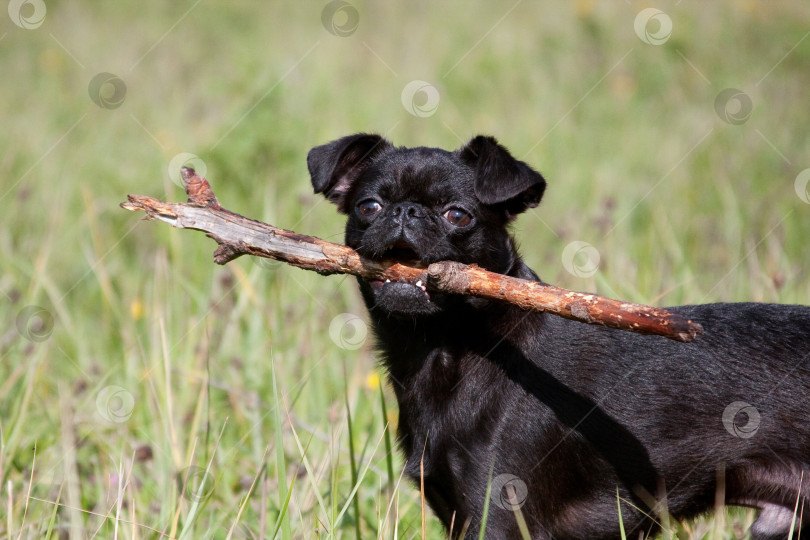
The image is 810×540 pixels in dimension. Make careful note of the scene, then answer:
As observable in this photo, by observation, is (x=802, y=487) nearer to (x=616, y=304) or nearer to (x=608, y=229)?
(x=616, y=304)

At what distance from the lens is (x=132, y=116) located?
955 cm

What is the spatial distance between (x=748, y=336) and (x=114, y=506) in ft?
8.49

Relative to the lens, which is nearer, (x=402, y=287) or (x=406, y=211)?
(x=402, y=287)

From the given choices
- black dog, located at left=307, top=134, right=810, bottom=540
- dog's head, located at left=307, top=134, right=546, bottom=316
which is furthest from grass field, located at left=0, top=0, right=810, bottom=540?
dog's head, located at left=307, top=134, right=546, bottom=316

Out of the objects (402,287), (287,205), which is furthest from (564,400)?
(287,205)

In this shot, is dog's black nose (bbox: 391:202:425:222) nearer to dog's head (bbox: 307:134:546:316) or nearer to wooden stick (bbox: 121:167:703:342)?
dog's head (bbox: 307:134:546:316)

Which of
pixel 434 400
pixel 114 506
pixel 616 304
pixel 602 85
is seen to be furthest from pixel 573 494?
pixel 602 85

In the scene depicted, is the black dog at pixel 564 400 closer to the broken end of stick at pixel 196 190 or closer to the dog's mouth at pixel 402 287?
the dog's mouth at pixel 402 287

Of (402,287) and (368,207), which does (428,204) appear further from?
(402,287)

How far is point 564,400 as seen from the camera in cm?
357

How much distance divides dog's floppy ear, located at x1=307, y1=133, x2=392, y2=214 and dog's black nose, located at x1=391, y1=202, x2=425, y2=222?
16.7 inches

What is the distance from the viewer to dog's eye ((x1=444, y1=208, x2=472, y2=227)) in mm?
3668

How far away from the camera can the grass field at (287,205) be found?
13.5 feet

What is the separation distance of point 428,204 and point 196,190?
1.00m
